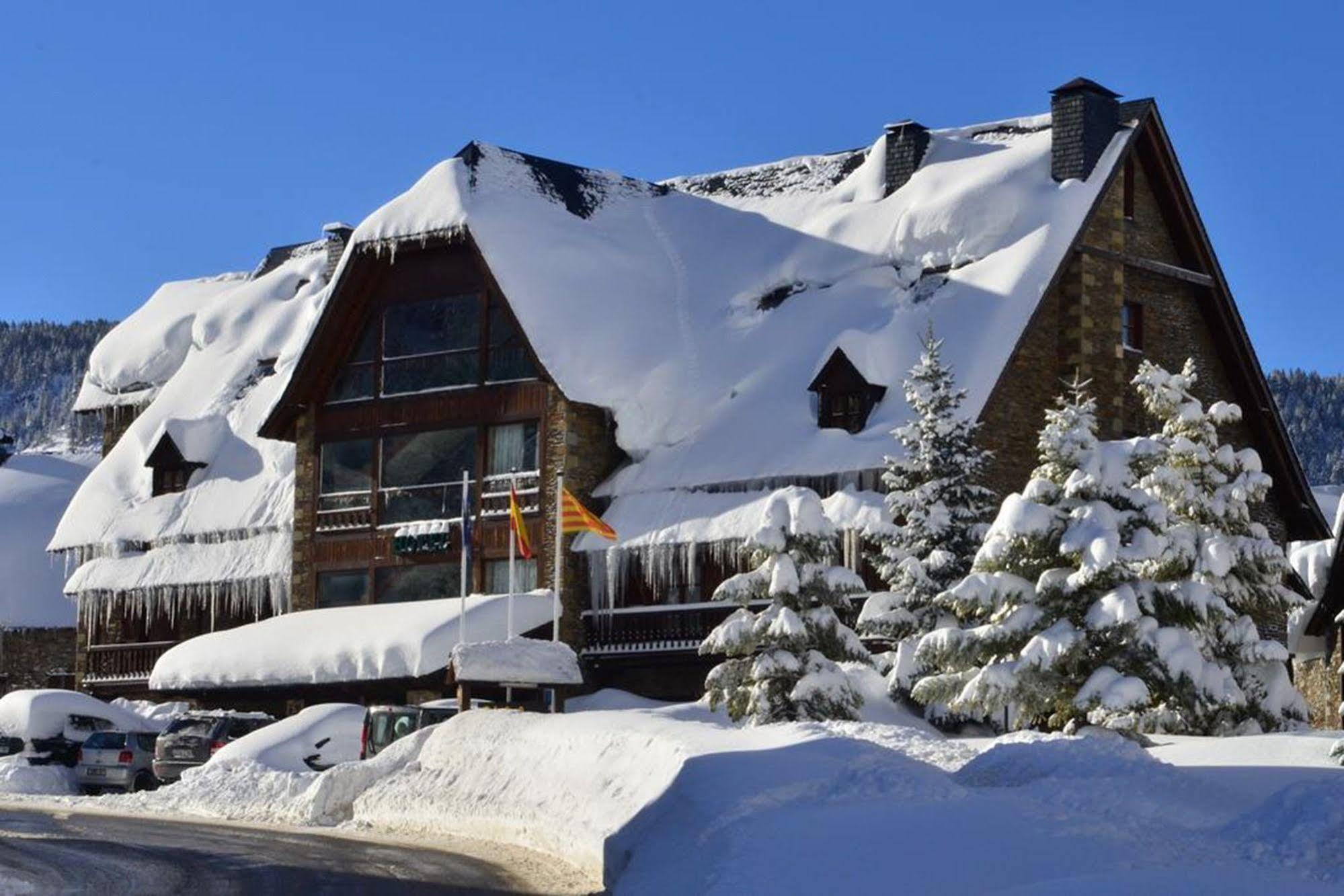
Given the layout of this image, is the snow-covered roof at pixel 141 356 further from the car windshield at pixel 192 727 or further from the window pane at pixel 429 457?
the car windshield at pixel 192 727

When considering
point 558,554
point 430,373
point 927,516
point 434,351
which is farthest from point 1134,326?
point 430,373

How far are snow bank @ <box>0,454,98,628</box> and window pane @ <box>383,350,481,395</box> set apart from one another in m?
21.3

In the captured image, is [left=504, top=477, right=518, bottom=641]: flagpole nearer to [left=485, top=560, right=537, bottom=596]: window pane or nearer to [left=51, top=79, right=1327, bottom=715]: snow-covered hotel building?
[left=485, top=560, right=537, bottom=596]: window pane

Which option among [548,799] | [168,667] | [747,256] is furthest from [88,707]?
[548,799]

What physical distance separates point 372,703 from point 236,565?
5.96 metres

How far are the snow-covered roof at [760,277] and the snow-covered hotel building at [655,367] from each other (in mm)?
71

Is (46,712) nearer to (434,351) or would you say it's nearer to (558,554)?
(434,351)

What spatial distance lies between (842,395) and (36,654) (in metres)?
32.4

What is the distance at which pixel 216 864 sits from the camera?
23297 mm

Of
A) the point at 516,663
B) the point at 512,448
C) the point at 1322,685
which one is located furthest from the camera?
the point at 1322,685

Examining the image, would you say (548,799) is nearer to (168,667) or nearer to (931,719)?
(931,719)

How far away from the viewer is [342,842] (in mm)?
27078

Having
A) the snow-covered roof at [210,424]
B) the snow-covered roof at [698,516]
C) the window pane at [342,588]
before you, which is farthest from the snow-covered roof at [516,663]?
the snow-covered roof at [210,424]

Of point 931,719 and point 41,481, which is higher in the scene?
point 41,481
